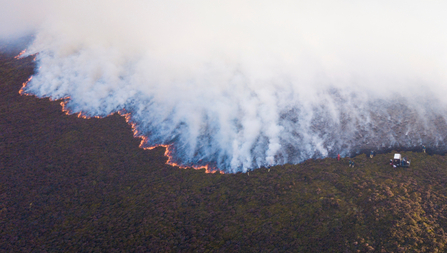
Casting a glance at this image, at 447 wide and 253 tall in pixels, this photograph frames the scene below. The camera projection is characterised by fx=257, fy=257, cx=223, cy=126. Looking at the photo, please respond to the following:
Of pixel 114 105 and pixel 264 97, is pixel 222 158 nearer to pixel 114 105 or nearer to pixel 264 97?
pixel 264 97

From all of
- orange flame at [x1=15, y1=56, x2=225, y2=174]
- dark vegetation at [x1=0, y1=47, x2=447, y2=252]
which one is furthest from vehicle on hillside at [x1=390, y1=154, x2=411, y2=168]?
orange flame at [x1=15, y1=56, x2=225, y2=174]

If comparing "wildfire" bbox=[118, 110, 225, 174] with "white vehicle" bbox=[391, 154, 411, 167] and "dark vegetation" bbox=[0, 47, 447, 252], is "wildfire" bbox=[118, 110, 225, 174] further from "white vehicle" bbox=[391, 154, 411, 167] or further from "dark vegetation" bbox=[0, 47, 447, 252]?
"white vehicle" bbox=[391, 154, 411, 167]

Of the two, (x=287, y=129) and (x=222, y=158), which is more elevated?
(x=287, y=129)

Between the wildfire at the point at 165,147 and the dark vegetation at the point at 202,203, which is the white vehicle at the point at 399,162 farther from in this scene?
the wildfire at the point at 165,147

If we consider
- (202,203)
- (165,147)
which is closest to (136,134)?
(165,147)

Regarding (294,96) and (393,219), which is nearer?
(393,219)

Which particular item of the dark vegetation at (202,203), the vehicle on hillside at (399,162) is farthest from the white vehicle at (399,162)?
the dark vegetation at (202,203)

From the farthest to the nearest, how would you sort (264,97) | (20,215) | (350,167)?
(264,97) < (350,167) < (20,215)

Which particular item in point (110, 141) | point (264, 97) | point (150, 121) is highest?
point (264, 97)

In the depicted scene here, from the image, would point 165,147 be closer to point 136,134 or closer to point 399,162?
point 136,134

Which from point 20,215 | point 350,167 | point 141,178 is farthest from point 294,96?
point 20,215
